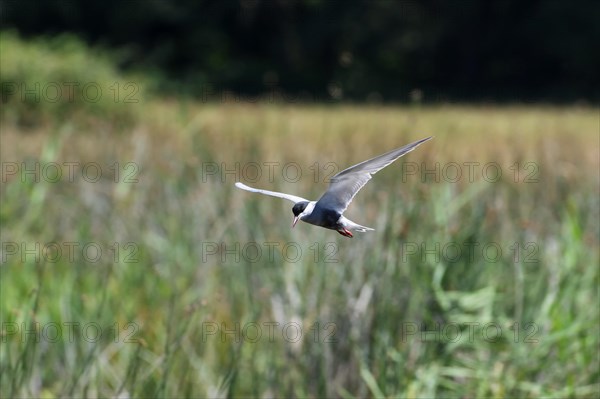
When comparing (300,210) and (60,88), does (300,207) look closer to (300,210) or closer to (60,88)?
(300,210)

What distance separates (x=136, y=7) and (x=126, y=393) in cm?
3088

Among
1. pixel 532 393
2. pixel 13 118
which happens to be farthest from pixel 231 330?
pixel 13 118

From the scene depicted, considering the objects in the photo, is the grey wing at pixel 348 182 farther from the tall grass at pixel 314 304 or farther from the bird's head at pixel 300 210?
the tall grass at pixel 314 304

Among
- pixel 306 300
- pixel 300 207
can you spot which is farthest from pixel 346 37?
pixel 300 207

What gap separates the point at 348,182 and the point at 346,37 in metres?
28.8

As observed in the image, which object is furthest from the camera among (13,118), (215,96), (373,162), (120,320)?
(215,96)

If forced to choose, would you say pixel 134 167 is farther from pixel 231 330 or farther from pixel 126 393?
pixel 126 393

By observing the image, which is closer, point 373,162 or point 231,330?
point 373,162

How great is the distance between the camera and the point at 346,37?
96.0ft

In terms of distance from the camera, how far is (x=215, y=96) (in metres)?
24.6

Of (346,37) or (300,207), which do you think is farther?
(346,37)

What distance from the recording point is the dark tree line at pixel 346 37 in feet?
100

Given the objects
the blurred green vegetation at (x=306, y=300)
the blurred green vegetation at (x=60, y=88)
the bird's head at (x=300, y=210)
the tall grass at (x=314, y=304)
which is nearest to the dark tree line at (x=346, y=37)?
the blurred green vegetation at (x=60, y=88)

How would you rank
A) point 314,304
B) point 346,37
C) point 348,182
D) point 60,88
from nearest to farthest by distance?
point 348,182
point 314,304
point 60,88
point 346,37
